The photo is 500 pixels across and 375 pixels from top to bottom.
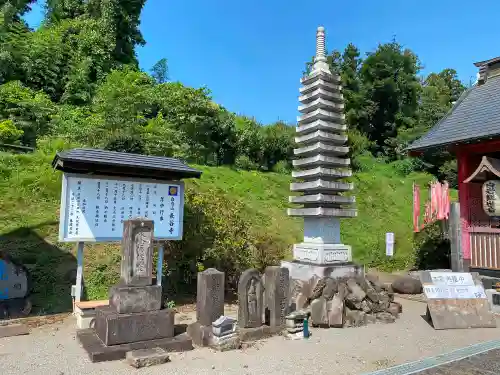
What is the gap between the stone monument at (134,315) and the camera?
6305mm

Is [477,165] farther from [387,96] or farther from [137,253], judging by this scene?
[387,96]

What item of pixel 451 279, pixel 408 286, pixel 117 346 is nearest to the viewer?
pixel 117 346

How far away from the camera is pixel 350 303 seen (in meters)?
8.80

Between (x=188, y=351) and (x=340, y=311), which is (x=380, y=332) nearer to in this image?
(x=340, y=311)

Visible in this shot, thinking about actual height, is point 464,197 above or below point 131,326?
above

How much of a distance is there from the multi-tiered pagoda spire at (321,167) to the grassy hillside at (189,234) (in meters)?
1.99

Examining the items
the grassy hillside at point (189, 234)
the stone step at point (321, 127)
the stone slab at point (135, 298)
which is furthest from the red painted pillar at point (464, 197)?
the stone slab at point (135, 298)

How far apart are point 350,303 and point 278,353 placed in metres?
2.96

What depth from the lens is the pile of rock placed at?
8.34 m

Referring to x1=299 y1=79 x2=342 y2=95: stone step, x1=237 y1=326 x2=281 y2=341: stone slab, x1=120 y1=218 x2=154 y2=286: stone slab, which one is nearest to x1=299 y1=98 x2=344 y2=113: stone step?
x1=299 y1=79 x2=342 y2=95: stone step

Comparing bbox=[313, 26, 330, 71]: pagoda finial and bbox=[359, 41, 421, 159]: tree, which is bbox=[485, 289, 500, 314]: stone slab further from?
bbox=[359, 41, 421, 159]: tree

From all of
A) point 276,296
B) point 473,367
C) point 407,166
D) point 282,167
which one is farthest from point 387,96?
point 473,367

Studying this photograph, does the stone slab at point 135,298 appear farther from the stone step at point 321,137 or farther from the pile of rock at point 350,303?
the stone step at point 321,137

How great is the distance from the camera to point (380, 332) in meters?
7.96
